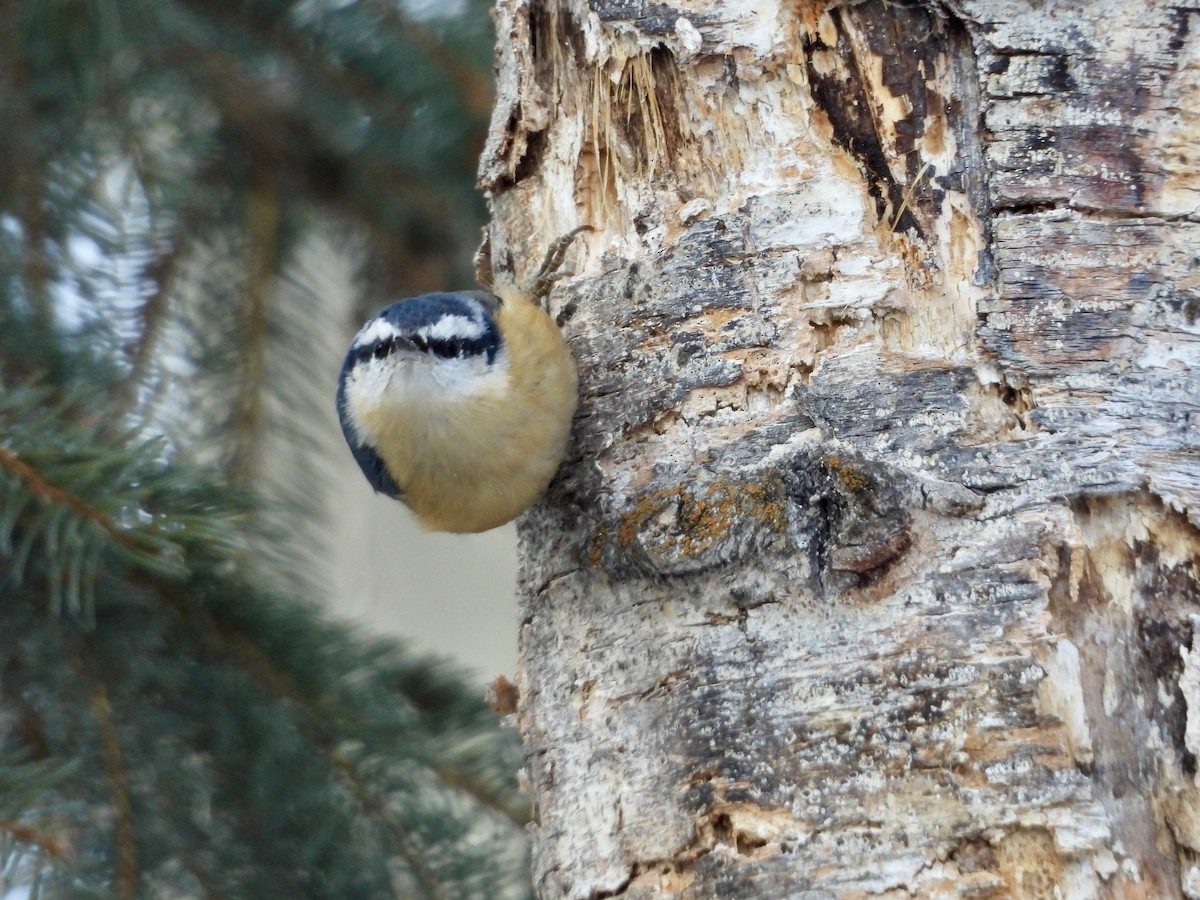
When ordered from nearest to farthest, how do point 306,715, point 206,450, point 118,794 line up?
point 118,794 → point 306,715 → point 206,450

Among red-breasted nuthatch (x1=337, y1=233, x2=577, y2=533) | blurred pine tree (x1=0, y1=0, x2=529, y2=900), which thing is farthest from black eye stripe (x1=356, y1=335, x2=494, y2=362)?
blurred pine tree (x1=0, y1=0, x2=529, y2=900)

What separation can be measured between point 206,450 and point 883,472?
1016mm

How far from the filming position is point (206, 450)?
1641mm

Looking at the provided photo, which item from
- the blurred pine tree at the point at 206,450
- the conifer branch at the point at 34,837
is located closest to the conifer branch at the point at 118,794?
the blurred pine tree at the point at 206,450

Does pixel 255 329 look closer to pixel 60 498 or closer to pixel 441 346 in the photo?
pixel 441 346

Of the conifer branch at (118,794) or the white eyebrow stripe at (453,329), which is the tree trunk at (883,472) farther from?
the conifer branch at (118,794)

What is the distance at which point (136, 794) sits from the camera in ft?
4.18

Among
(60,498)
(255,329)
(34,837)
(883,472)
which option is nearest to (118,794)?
(34,837)

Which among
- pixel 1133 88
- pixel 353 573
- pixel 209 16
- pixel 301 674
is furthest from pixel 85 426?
pixel 353 573

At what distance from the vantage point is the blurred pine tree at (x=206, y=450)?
1237mm

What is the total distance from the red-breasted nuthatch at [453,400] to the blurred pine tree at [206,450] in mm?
180

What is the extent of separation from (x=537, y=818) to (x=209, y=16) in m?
1.10

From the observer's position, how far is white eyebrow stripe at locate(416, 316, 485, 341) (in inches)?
55.4

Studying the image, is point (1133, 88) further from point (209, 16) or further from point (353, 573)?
point (353, 573)
